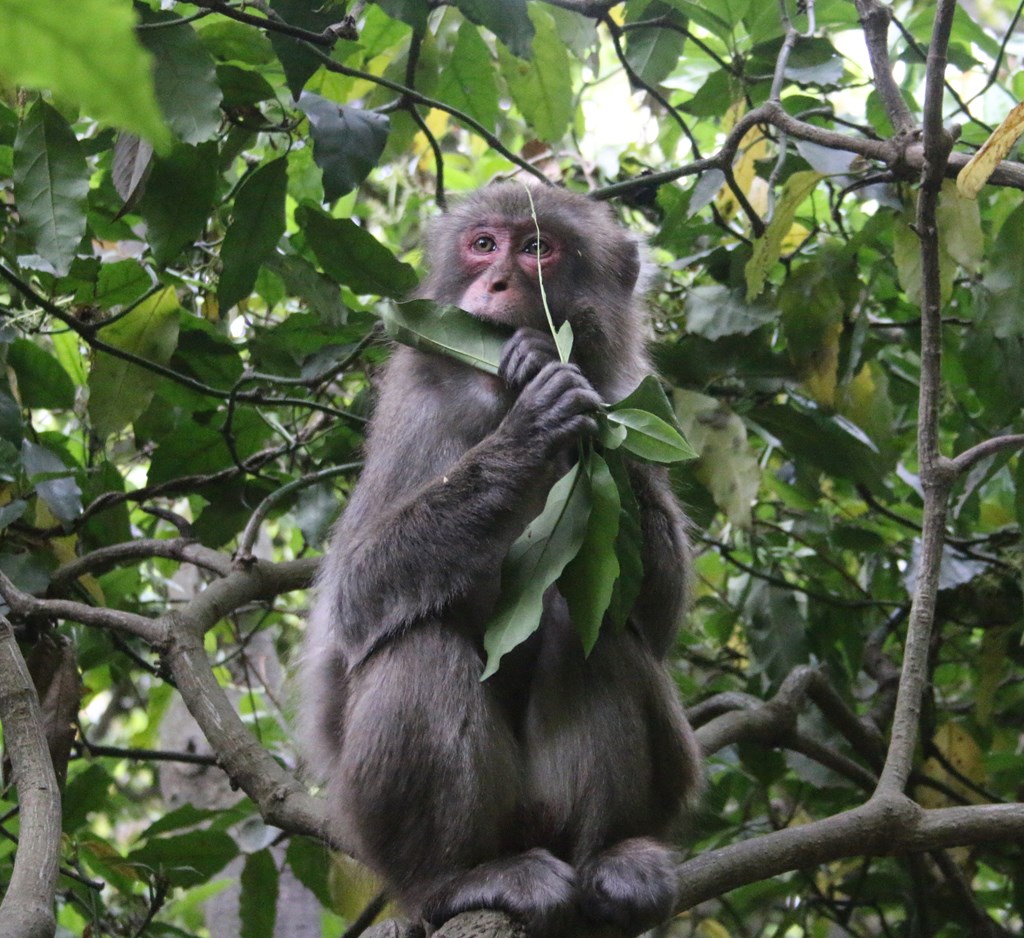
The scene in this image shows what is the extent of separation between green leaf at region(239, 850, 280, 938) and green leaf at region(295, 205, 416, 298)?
7.30 ft

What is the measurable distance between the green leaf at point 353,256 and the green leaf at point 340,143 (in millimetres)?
263

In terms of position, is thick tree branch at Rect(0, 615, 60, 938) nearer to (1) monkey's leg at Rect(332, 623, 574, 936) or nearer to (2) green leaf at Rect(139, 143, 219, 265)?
(1) monkey's leg at Rect(332, 623, 574, 936)

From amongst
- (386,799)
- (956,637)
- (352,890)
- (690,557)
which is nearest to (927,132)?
(690,557)

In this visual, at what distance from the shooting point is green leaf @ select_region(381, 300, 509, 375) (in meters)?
3.48

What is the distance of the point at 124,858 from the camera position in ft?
14.0

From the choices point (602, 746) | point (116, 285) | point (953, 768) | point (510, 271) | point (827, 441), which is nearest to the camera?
point (602, 746)

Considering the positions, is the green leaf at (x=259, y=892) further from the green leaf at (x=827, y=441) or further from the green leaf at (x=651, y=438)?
the green leaf at (x=827, y=441)

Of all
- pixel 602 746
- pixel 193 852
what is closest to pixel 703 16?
pixel 602 746

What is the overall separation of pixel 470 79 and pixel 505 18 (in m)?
1.02

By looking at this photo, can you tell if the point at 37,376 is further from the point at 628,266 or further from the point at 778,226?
the point at 778,226

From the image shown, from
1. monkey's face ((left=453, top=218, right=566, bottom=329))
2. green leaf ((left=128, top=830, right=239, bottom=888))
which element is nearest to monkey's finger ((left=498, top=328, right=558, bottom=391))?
monkey's face ((left=453, top=218, right=566, bottom=329))

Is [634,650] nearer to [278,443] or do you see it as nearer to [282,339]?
[282,339]

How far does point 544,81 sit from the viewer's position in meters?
4.88

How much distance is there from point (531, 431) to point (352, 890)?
2406 mm
